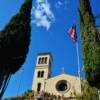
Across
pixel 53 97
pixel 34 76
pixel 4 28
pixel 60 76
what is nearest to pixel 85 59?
pixel 4 28

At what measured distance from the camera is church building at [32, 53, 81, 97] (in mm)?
54156

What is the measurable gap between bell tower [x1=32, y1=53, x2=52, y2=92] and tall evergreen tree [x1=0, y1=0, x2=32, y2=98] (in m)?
37.6

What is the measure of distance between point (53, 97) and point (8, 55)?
29.2 meters

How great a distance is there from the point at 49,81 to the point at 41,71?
4606 mm

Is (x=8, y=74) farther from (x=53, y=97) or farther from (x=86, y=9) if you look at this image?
(x=53, y=97)

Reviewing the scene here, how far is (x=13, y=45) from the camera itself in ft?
64.8

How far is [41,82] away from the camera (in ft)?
195

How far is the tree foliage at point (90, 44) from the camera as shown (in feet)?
58.1

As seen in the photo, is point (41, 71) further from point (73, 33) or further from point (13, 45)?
point (13, 45)

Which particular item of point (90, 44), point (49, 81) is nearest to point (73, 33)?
point (90, 44)

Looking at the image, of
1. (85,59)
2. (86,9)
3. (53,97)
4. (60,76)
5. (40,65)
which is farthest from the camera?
(40,65)

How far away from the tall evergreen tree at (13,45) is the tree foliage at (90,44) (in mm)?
4986

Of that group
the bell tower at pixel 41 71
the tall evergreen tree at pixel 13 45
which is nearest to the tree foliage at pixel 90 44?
the tall evergreen tree at pixel 13 45

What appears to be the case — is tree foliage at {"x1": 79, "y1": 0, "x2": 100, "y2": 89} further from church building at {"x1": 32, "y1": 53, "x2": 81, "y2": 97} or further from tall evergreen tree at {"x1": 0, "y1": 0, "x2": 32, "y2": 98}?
church building at {"x1": 32, "y1": 53, "x2": 81, "y2": 97}
